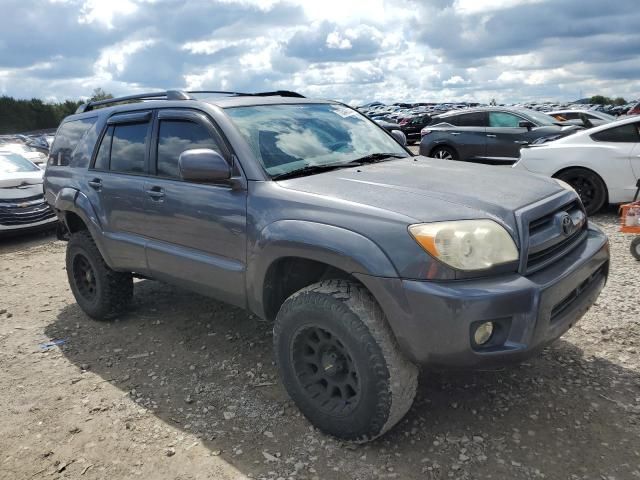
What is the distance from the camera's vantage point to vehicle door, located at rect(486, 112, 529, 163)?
1049cm

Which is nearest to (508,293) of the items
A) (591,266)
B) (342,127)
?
(591,266)

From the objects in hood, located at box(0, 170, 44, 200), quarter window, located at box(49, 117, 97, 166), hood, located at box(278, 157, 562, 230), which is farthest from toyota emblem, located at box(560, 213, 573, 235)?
hood, located at box(0, 170, 44, 200)

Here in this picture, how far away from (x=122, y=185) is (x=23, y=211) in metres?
5.45

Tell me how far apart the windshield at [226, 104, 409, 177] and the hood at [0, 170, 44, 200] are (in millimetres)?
6518

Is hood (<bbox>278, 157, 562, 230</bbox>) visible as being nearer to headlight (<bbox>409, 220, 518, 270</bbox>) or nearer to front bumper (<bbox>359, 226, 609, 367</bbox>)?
headlight (<bbox>409, 220, 518, 270</bbox>)

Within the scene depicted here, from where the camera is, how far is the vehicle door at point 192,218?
3.20 meters

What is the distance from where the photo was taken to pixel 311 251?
272 cm

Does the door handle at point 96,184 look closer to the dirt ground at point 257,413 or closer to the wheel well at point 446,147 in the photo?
the dirt ground at point 257,413

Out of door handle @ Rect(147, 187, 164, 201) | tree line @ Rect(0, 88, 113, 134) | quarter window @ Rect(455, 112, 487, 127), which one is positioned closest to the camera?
door handle @ Rect(147, 187, 164, 201)

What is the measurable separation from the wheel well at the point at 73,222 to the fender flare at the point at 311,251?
241 centimetres

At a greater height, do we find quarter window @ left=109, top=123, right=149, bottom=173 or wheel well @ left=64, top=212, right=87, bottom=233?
quarter window @ left=109, top=123, right=149, bottom=173

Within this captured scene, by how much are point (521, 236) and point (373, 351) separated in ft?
2.87

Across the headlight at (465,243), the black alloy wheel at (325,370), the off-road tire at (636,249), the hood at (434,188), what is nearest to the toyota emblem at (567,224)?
the hood at (434,188)

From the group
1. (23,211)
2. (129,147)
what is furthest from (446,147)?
(129,147)
